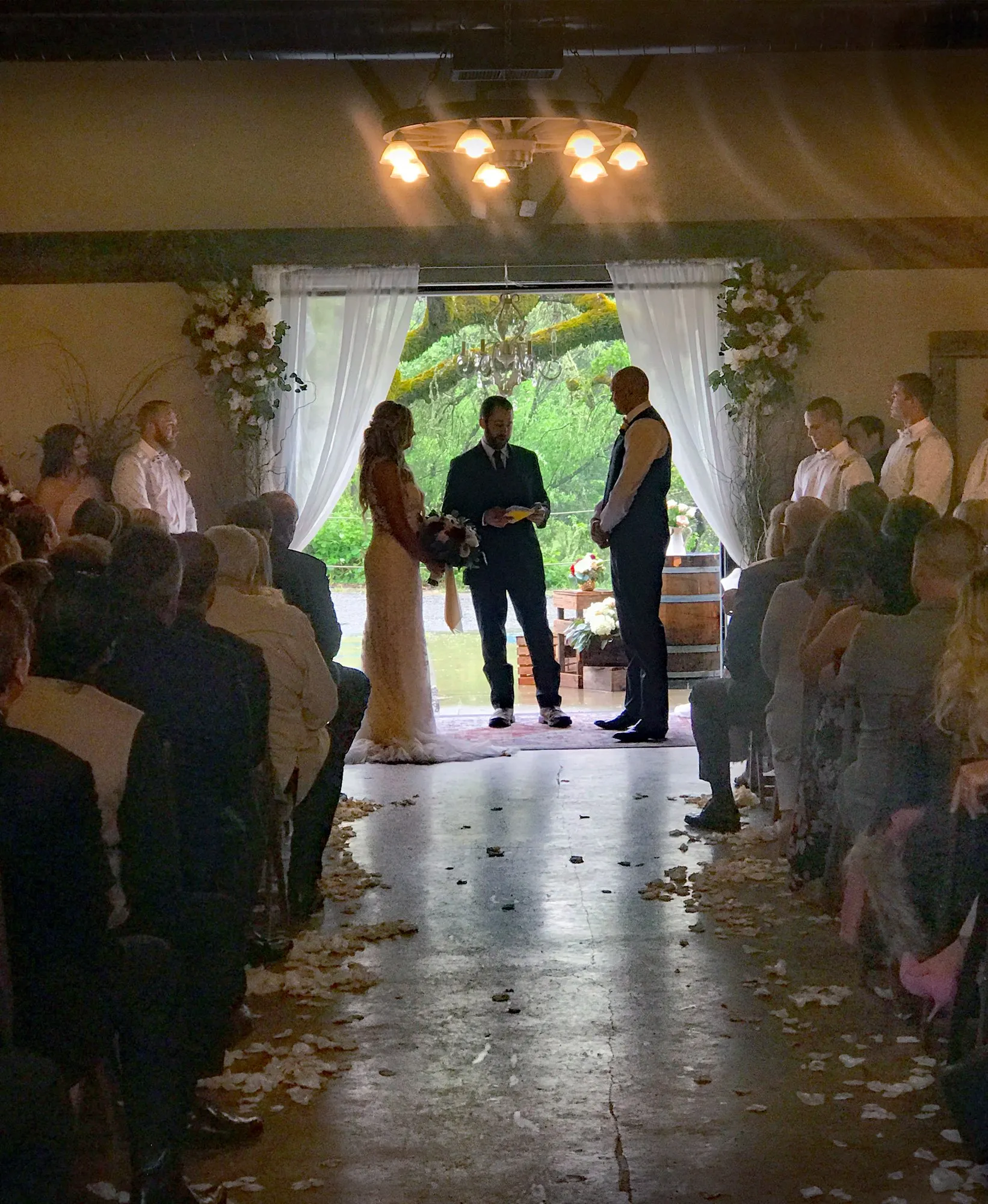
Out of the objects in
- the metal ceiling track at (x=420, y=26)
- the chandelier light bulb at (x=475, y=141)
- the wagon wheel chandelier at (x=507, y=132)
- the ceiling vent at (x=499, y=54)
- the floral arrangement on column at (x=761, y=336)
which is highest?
the metal ceiling track at (x=420, y=26)

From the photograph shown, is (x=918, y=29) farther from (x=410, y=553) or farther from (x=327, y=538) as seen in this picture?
(x=327, y=538)

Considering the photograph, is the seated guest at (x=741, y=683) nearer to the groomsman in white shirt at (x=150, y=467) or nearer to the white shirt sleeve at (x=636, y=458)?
the white shirt sleeve at (x=636, y=458)

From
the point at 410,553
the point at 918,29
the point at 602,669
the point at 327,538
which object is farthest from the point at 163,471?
the point at 327,538

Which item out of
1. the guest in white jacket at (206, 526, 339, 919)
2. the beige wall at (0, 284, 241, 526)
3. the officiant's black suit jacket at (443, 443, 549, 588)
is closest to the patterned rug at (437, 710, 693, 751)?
the officiant's black suit jacket at (443, 443, 549, 588)

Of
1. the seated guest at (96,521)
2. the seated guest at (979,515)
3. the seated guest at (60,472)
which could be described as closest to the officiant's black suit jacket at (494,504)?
the seated guest at (60,472)

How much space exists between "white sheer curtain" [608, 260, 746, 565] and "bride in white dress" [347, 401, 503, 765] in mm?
2011

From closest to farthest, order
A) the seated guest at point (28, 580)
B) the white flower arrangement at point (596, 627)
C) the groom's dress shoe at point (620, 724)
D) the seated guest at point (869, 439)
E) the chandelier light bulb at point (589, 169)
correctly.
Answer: the seated guest at point (28, 580), the chandelier light bulb at point (589, 169), the groom's dress shoe at point (620, 724), the seated guest at point (869, 439), the white flower arrangement at point (596, 627)

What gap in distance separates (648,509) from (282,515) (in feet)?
7.92

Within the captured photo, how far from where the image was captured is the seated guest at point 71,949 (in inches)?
85.4

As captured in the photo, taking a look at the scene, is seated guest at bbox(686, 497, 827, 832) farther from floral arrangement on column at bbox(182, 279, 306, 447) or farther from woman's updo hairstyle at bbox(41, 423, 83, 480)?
floral arrangement on column at bbox(182, 279, 306, 447)

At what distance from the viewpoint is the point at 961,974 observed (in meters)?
2.92

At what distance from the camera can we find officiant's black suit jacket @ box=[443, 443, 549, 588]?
764 centimetres

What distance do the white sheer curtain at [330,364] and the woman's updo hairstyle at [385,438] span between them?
4.34 ft

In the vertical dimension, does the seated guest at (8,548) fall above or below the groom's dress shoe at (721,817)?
above
